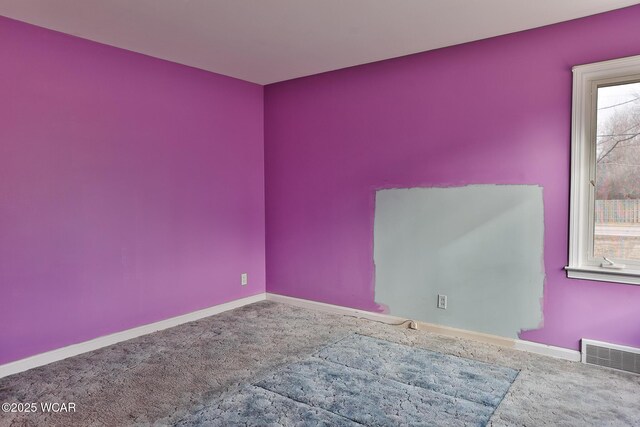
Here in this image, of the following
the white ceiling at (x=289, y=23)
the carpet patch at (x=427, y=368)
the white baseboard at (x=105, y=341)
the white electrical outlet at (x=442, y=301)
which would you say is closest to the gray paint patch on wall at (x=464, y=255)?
the white electrical outlet at (x=442, y=301)

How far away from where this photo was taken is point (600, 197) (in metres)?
2.87

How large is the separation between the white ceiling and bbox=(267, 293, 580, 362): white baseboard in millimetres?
2323

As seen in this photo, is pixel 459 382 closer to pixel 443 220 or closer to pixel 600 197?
pixel 443 220

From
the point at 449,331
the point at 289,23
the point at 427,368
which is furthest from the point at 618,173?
the point at 289,23

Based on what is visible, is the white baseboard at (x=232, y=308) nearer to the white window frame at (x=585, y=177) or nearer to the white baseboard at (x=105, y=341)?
the white baseboard at (x=105, y=341)

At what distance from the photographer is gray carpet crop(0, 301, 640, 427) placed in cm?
225

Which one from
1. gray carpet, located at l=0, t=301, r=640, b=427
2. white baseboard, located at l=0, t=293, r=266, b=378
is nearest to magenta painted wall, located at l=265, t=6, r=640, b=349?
gray carpet, located at l=0, t=301, r=640, b=427

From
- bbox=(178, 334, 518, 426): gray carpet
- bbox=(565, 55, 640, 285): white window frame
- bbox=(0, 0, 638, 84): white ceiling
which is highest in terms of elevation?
bbox=(0, 0, 638, 84): white ceiling

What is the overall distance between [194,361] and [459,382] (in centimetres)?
181

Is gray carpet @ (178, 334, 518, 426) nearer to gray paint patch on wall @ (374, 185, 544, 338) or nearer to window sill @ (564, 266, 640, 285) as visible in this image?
gray paint patch on wall @ (374, 185, 544, 338)

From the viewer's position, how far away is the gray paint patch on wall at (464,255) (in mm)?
3127

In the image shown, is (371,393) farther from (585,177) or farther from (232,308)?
(232,308)

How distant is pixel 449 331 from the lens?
11.4 ft

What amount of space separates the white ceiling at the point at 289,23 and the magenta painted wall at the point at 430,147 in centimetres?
20
